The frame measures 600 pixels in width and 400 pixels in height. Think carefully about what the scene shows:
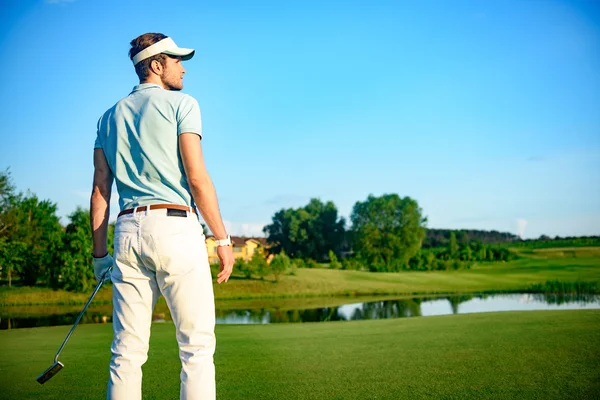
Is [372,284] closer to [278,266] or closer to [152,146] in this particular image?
[278,266]

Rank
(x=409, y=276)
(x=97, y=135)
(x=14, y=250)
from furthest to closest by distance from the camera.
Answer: (x=409, y=276), (x=14, y=250), (x=97, y=135)

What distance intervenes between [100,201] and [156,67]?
2.93 ft

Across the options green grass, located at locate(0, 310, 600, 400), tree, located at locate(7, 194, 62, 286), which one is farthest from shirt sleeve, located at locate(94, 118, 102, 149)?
tree, located at locate(7, 194, 62, 286)

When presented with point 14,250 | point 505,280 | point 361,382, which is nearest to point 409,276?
point 505,280

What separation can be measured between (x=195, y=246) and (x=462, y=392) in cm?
296

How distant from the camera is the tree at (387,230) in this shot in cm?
7469

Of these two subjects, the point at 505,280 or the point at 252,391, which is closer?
the point at 252,391

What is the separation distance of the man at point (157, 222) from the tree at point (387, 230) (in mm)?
69158

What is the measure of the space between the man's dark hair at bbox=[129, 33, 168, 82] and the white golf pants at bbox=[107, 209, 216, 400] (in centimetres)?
93

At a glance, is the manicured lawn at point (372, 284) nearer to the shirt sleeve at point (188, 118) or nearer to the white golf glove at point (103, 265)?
the white golf glove at point (103, 265)

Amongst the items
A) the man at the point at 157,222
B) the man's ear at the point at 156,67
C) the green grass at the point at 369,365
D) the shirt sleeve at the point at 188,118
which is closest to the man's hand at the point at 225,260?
the man at the point at 157,222

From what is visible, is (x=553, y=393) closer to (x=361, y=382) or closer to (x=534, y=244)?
(x=361, y=382)

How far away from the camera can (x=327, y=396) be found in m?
4.59

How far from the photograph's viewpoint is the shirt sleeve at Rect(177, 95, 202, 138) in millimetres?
2955
